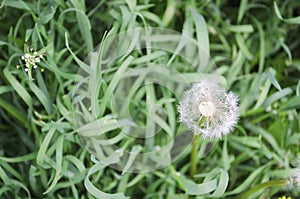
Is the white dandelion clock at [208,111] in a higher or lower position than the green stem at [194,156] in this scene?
higher

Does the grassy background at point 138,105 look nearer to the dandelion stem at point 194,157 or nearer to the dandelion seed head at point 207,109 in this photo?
the dandelion stem at point 194,157

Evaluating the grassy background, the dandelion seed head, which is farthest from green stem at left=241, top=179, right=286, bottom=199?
the dandelion seed head

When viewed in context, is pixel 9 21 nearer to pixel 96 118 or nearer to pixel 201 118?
pixel 96 118

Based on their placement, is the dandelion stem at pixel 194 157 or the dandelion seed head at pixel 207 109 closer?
the dandelion seed head at pixel 207 109

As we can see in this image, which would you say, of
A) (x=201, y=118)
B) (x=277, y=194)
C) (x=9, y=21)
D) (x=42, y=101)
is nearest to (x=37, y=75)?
→ (x=42, y=101)

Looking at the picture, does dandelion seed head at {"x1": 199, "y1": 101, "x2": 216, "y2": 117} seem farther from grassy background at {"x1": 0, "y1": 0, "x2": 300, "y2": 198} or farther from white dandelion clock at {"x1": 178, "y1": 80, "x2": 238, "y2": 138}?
grassy background at {"x1": 0, "y1": 0, "x2": 300, "y2": 198}

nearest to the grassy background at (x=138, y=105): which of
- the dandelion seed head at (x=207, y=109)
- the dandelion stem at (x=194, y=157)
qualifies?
the dandelion stem at (x=194, y=157)
